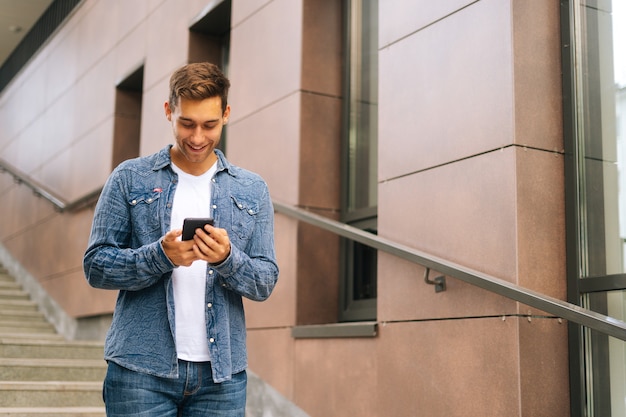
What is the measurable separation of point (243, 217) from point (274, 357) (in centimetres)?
292

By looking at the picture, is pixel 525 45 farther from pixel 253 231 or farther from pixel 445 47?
pixel 253 231

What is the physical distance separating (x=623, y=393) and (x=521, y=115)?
45.4 inches

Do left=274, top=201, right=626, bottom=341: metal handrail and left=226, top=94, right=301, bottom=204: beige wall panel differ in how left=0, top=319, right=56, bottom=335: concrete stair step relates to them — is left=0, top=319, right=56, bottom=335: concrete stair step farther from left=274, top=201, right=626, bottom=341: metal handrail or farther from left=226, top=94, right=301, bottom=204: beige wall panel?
left=274, top=201, right=626, bottom=341: metal handrail

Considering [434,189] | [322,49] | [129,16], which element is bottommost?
[434,189]

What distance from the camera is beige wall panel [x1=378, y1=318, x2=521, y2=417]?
10.9 feet

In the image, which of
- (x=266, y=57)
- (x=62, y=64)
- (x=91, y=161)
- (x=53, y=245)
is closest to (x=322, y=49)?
(x=266, y=57)

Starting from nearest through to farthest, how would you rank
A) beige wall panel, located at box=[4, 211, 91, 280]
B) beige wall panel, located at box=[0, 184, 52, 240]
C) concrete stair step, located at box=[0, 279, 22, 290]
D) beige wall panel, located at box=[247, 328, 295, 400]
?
beige wall panel, located at box=[247, 328, 295, 400] < beige wall panel, located at box=[4, 211, 91, 280] < concrete stair step, located at box=[0, 279, 22, 290] < beige wall panel, located at box=[0, 184, 52, 240]

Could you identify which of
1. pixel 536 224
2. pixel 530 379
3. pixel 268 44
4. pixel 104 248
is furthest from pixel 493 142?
pixel 268 44

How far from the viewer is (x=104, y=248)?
6.63ft

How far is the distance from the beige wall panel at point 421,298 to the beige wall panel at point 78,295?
3871 millimetres

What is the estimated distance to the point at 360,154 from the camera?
16.6 feet

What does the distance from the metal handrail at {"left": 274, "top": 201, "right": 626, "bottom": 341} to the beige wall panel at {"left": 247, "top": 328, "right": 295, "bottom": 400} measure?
2.70 feet

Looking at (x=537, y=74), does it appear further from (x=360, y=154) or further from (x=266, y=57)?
(x=266, y=57)

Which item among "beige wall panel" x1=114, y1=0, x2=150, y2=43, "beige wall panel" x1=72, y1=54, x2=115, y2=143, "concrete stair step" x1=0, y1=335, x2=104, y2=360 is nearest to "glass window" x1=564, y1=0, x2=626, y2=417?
"concrete stair step" x1=0, y1=335, x2=104, y2=360
